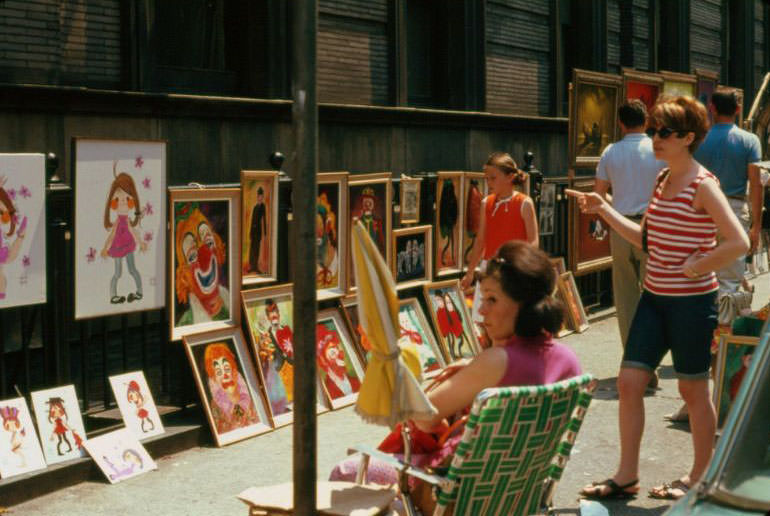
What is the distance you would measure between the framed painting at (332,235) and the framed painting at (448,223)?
6.04 ft

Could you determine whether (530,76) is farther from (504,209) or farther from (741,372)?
(741,372)

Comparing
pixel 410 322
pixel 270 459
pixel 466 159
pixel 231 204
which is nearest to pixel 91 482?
pixel 270 459

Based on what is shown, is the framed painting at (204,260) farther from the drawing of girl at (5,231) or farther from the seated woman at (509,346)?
the seated woman at (509,346)

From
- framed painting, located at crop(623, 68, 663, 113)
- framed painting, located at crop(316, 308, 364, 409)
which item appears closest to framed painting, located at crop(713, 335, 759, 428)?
framed painting, located at crop(316, 308, 364, 409)

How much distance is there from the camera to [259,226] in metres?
8.76

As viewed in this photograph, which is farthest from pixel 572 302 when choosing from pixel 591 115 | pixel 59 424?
pixel 59 424

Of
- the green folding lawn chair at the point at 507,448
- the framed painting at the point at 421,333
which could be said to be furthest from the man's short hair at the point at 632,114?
the green folding lawn chair at the point at 507,448

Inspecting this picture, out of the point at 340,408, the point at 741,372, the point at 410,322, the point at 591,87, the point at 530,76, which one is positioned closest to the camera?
the point at 741,372

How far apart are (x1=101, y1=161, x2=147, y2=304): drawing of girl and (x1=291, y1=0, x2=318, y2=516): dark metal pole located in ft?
8.94

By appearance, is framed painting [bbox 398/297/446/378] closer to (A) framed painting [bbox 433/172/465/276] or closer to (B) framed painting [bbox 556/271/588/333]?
(A) framed painting [bbox 433/172/465/276]

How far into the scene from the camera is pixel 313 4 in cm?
481

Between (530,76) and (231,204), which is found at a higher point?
(530,76)

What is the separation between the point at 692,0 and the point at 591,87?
10.5 metres

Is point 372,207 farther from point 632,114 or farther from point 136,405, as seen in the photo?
point 136,405
